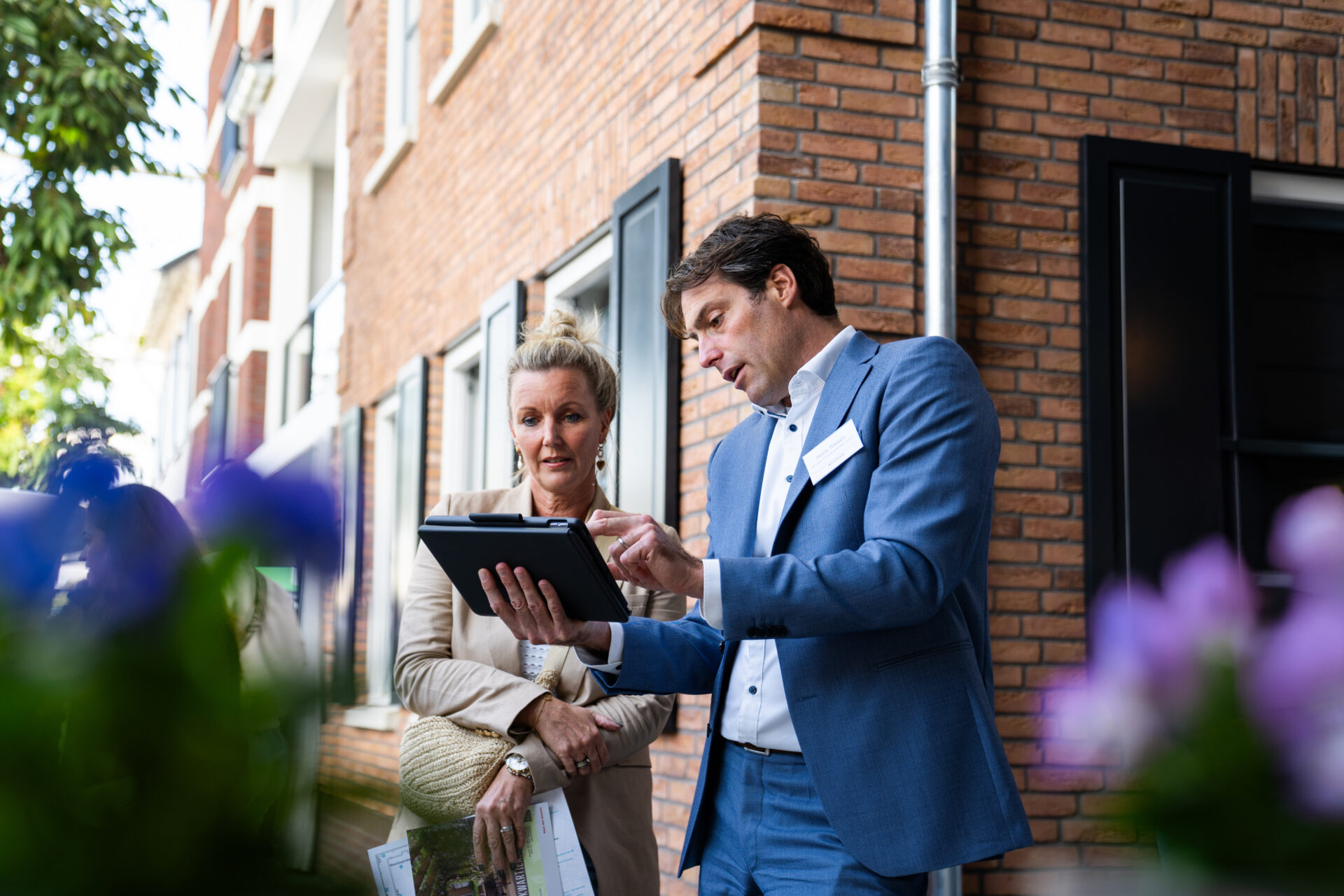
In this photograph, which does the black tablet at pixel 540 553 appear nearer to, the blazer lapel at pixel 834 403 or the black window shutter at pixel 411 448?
the blazer lapel at pixel 834 403

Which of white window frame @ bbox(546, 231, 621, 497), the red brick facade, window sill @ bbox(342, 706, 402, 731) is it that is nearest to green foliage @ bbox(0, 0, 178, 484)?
white window frame @ bbox(546, 231, 621, 497)

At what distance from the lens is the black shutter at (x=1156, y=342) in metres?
4.84

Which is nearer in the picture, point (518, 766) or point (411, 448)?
point (518, 766)

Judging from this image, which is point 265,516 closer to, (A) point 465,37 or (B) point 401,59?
(A) point 465,37

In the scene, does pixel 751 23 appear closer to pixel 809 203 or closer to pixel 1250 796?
pixel 809 203

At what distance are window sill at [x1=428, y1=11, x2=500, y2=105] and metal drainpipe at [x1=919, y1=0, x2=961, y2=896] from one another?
3.68 m

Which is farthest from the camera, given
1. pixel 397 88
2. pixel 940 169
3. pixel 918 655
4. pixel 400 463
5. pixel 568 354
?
pixel 397 88

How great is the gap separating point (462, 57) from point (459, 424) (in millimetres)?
2277

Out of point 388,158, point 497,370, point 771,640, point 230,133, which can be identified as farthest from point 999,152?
point 230,133

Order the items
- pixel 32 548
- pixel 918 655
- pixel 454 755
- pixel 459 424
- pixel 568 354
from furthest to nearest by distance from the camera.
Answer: pixel 459 424 → pixel 568 354 → pixel 454 755 → pixel 918 655 → pixel 32 548

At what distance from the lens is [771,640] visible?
7.73 ft

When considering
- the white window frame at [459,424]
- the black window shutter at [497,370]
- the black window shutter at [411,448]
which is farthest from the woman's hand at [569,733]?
the black window shutter at [411,448]

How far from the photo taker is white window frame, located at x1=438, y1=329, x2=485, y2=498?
8.57 meters

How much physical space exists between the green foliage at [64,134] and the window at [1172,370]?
5958 millimetres
